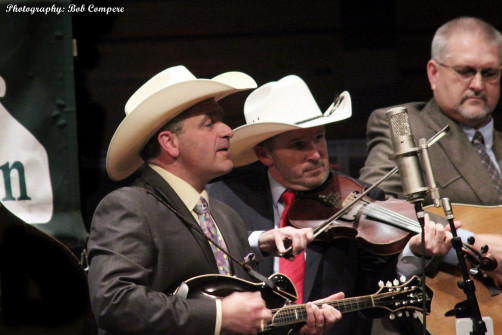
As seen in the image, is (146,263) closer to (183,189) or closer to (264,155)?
(183,189)

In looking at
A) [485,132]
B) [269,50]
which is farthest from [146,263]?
[269,50]

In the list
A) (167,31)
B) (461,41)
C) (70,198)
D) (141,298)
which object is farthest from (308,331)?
(167,31)

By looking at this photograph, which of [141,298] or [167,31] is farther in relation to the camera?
[167,31]

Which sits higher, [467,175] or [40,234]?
[40,234]

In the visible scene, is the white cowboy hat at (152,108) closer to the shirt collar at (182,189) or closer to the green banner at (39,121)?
the shirt collar at (182,189)

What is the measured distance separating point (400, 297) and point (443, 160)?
132cm

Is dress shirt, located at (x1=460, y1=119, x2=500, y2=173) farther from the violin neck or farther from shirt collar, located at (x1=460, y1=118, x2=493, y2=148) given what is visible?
the violin neck

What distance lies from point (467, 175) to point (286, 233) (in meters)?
1.48

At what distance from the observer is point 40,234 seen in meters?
2.23

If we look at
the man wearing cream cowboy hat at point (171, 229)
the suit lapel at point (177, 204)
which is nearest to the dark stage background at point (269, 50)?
the man wearing cream cowboy hat at point (171, 229)

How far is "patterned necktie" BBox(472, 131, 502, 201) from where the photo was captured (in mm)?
4699

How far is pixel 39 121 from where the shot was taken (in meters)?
4.50

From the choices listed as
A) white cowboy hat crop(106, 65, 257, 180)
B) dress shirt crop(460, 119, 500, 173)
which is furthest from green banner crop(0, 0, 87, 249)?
dress shirt crop(460, 119, 500, 173)

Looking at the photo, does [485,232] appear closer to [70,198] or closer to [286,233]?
[286,233]
